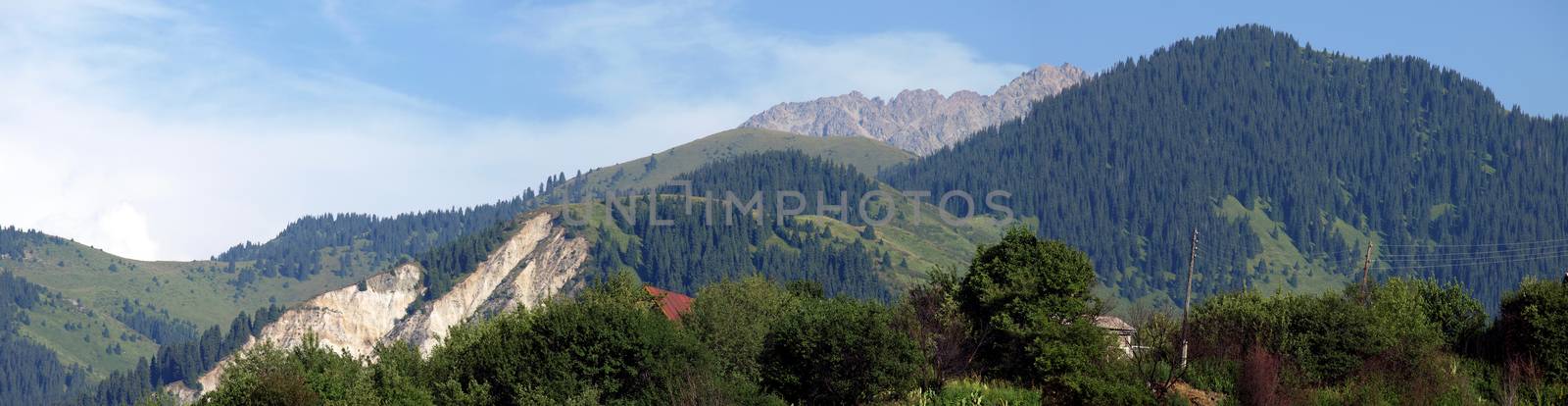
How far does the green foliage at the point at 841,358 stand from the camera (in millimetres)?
67312

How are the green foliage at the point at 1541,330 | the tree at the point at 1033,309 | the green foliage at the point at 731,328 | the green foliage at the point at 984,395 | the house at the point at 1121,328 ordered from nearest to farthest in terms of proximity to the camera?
the green foliage at the point at 984,395
the green foliage at the point at 1541,330
the tree at the point at 1033,309
the green foliage at the point at 731,328
the house at the point at 1121,328

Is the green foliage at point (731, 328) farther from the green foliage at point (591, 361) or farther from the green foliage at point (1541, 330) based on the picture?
the green foliage at point (1541, 330)

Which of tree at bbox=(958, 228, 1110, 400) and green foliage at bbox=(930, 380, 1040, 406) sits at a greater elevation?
tree at bbox=(958, 228, 1110, 400)

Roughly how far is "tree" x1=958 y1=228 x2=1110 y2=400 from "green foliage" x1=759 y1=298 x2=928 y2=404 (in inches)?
217

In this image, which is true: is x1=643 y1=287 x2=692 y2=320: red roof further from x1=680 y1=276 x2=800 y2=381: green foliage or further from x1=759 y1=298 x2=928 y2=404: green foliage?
x1=759 y1=298 x2=928 y2=404: green foliage

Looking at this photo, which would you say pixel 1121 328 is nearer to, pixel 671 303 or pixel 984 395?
pixel 671 303

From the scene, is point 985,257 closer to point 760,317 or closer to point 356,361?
point 760,317

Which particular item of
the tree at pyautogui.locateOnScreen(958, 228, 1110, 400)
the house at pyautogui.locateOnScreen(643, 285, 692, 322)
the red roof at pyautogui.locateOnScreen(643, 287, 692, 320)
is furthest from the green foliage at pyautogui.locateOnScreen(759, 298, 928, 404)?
the red roof at pyautogui.locateOnScreen(643, 287, 692, 320)

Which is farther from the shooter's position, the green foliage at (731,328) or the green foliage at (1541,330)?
the green foliage at (731,328)

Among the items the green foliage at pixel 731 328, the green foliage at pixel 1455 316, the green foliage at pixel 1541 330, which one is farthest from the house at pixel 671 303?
the green foliage at pixel 1541 330

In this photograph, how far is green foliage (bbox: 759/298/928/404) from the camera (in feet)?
221

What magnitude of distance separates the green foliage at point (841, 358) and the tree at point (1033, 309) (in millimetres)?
5515

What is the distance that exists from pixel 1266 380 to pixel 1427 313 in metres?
23.3

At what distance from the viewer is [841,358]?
67.8 m
